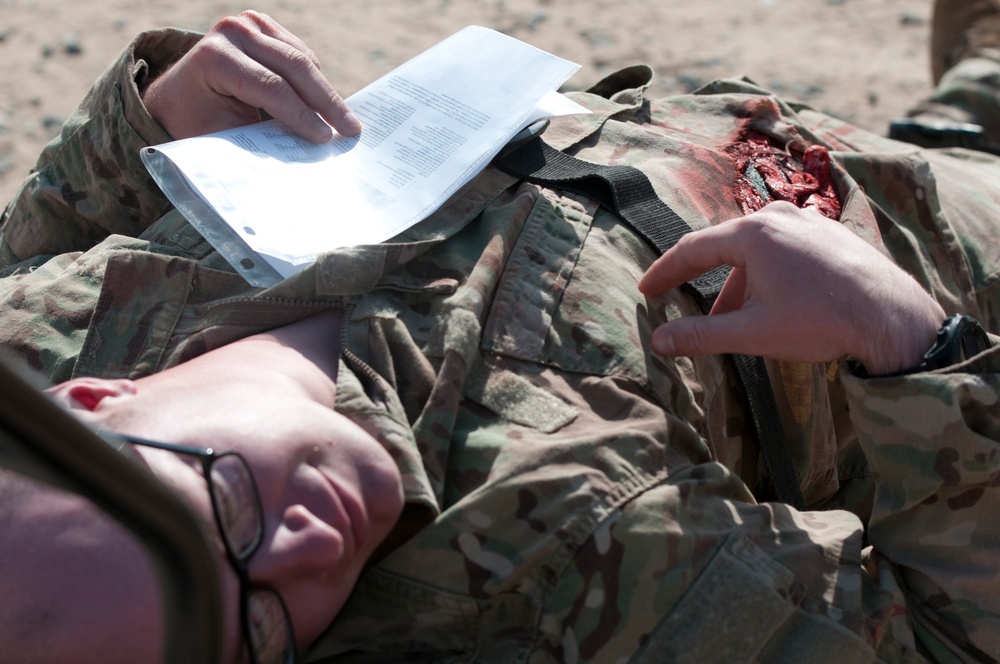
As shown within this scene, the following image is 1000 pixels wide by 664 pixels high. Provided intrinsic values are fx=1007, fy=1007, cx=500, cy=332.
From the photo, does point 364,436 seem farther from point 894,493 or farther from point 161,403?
point 894,493

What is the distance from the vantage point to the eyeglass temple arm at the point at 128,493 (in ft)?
2.00

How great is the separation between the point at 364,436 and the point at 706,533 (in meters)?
0.47

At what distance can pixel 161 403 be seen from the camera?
50.6 inches

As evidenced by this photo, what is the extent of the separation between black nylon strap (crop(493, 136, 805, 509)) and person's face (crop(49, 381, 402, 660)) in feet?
1.99

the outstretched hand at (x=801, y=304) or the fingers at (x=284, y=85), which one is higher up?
the fingers at (x=284, y=85)

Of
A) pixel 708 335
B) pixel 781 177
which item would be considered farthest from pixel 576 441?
pixel 781 177

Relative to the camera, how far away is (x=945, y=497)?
145 cm

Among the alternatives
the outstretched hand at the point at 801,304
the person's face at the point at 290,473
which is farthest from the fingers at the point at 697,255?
the person's face at the point at 290,473

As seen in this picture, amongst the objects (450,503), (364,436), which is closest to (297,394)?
(364,436)

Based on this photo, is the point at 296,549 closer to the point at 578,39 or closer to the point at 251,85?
the point at 251,85

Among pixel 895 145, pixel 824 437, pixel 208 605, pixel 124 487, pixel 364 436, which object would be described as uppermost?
pixel 124 487

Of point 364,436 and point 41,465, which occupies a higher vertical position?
point 41,465

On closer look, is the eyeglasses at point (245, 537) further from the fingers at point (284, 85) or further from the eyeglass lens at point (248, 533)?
the fingers at point (284, 85)

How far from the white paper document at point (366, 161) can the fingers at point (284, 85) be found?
33mm
